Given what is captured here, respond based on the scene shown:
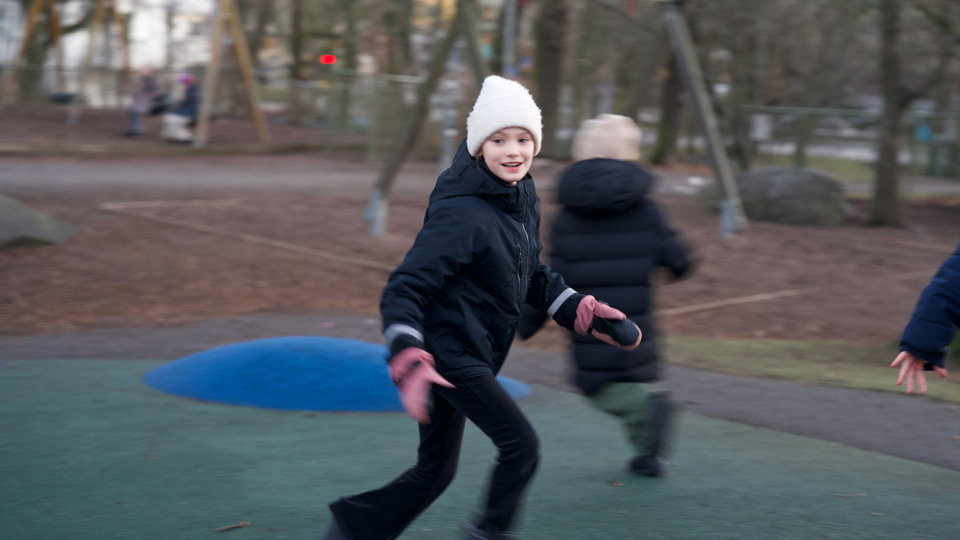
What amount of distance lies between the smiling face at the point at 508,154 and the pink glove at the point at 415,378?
0.63 metres

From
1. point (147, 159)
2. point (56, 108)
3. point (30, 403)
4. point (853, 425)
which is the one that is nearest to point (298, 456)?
point (30, 403)

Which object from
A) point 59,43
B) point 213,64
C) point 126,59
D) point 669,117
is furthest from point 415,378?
point 59,43

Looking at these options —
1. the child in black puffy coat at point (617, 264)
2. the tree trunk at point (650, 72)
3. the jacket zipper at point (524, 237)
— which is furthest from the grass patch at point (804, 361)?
the tree trunk at point (650, 72)

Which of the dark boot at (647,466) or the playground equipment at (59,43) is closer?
the dark boot at (647,466)

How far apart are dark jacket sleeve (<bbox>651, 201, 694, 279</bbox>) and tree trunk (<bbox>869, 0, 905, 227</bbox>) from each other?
37.6 feet

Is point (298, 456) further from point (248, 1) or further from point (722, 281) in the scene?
point (248, 1)

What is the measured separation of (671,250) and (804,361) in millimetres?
3268

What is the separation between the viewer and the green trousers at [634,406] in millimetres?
4520

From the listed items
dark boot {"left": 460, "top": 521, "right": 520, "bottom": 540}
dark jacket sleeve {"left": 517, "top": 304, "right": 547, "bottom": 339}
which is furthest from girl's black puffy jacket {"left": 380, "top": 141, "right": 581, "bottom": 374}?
dark jacket sleeve {"left": 517, "top": 304, "right": 547, "bottom": 339}

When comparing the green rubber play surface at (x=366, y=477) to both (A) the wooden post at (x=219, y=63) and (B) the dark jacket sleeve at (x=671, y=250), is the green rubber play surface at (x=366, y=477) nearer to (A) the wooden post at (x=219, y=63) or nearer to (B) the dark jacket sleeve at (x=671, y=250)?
(B) the dark jacket sleeve at (x=671, y=250)

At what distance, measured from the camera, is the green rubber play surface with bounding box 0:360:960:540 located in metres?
3.98

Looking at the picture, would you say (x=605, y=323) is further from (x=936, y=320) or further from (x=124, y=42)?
(x=124, y=42)

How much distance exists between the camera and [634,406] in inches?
178

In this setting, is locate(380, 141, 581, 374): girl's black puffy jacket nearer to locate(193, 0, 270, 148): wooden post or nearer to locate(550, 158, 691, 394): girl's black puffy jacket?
locate(550, 158, 691, 394): girl's black puffy jacket
